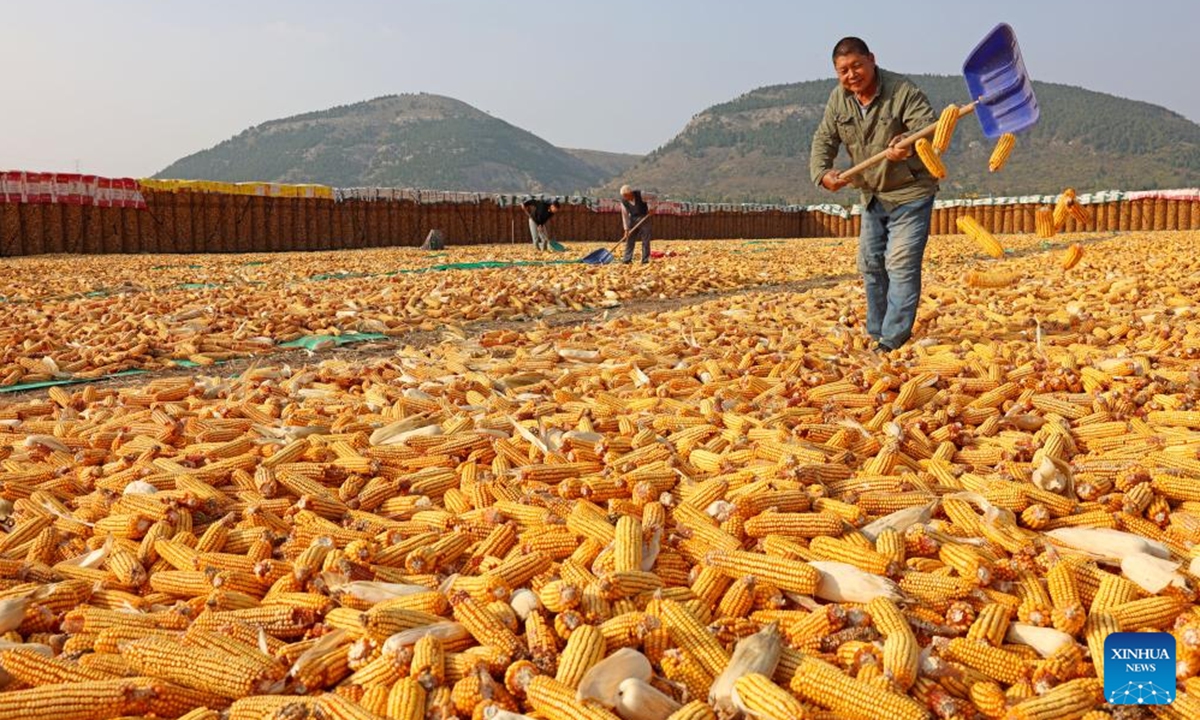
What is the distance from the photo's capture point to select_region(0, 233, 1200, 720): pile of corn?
2051 millimetres

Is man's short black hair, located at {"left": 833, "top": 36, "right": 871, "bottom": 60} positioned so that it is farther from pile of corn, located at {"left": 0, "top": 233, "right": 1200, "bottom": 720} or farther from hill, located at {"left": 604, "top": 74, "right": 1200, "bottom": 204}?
hill, located at {"left": 604, "top": 74, "right": 1200, "bottom": 204}

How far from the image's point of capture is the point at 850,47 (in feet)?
18.9

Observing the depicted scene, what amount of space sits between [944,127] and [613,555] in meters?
4.15

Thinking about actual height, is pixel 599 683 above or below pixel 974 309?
below

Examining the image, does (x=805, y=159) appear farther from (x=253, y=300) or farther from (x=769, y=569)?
(x=769, y=569)

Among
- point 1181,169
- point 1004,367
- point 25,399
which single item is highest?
point 1181,169

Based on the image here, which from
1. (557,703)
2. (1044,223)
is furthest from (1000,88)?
(557,703)

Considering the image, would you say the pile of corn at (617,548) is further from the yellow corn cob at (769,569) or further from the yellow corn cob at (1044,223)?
the yellow corn cob at (1044,223)

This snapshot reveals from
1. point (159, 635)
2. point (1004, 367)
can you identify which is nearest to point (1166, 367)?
point (1004, 367)

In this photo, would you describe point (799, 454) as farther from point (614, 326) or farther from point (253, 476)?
point (614, 326)

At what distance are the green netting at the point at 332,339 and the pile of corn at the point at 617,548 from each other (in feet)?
10.4

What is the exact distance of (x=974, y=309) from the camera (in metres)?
8.38

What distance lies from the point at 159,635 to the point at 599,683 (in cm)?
126

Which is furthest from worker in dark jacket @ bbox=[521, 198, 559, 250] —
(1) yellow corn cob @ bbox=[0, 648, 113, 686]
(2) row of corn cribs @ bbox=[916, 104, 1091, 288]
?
(1) yellow corn cob @ bbox=[0, 648, 113, 686]
